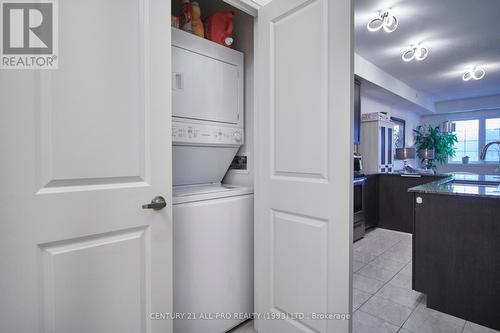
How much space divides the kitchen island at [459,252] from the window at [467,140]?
6.60 m

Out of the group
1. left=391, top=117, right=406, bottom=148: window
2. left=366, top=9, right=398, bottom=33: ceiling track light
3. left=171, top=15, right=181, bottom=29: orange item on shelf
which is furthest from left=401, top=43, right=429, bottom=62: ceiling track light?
left=171, top=15, right=181, bottom=29: orange item on shelf

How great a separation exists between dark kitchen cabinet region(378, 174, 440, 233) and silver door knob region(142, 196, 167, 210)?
3789mm

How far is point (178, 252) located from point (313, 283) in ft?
2.43

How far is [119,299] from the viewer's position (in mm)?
1089

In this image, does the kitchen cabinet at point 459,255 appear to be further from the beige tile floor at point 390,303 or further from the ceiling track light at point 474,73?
the ceiling track light at point 474,73

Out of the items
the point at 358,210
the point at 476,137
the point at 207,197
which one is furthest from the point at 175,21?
the point at 476,137

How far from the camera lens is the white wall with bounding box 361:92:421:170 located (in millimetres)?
4861

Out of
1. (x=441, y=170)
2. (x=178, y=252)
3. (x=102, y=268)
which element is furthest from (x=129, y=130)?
(x=441, y=170)

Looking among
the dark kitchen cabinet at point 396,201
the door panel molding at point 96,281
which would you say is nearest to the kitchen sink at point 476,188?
the dark kitchen cabinet at point 396,201

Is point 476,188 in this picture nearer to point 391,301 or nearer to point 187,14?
point 391,301

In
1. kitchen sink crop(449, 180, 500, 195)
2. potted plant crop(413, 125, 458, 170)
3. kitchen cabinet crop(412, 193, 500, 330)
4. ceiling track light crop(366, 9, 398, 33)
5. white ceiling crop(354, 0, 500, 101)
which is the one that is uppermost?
white ceiling crop(354, 0, 500, 101)

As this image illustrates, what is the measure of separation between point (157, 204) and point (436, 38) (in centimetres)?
397

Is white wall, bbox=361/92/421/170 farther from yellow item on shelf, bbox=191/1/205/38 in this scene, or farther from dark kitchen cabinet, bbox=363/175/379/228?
yellow item on shelf, bbox=191/1/205/38

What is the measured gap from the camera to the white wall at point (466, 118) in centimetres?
664
